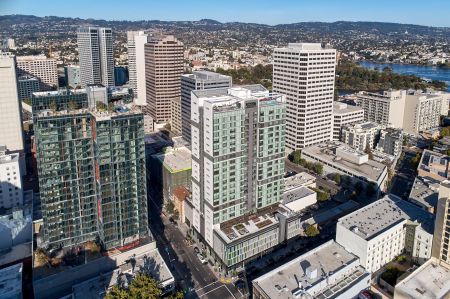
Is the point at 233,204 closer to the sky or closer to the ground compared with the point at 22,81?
closer to the ground

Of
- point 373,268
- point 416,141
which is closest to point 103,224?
point 373,268

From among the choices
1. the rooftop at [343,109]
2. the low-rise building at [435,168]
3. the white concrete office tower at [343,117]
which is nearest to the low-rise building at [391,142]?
the white concrete office tower at [343,117]

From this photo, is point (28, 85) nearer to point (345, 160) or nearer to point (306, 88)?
point (306, 88)

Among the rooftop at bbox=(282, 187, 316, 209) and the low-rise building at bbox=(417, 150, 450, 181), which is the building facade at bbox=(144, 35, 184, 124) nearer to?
the rooftop at bbox=(282, 187, 316, 209)

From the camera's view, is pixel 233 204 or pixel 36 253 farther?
pixel 233 204

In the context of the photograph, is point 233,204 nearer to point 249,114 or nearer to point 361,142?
point 249,114

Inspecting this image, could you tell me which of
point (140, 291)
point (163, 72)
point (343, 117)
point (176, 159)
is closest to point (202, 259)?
point (140, 291)

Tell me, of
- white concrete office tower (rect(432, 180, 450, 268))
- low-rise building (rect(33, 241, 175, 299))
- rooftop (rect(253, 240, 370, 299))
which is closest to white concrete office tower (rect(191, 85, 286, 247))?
low-rise building (rect(33, 241, 175, 299))
